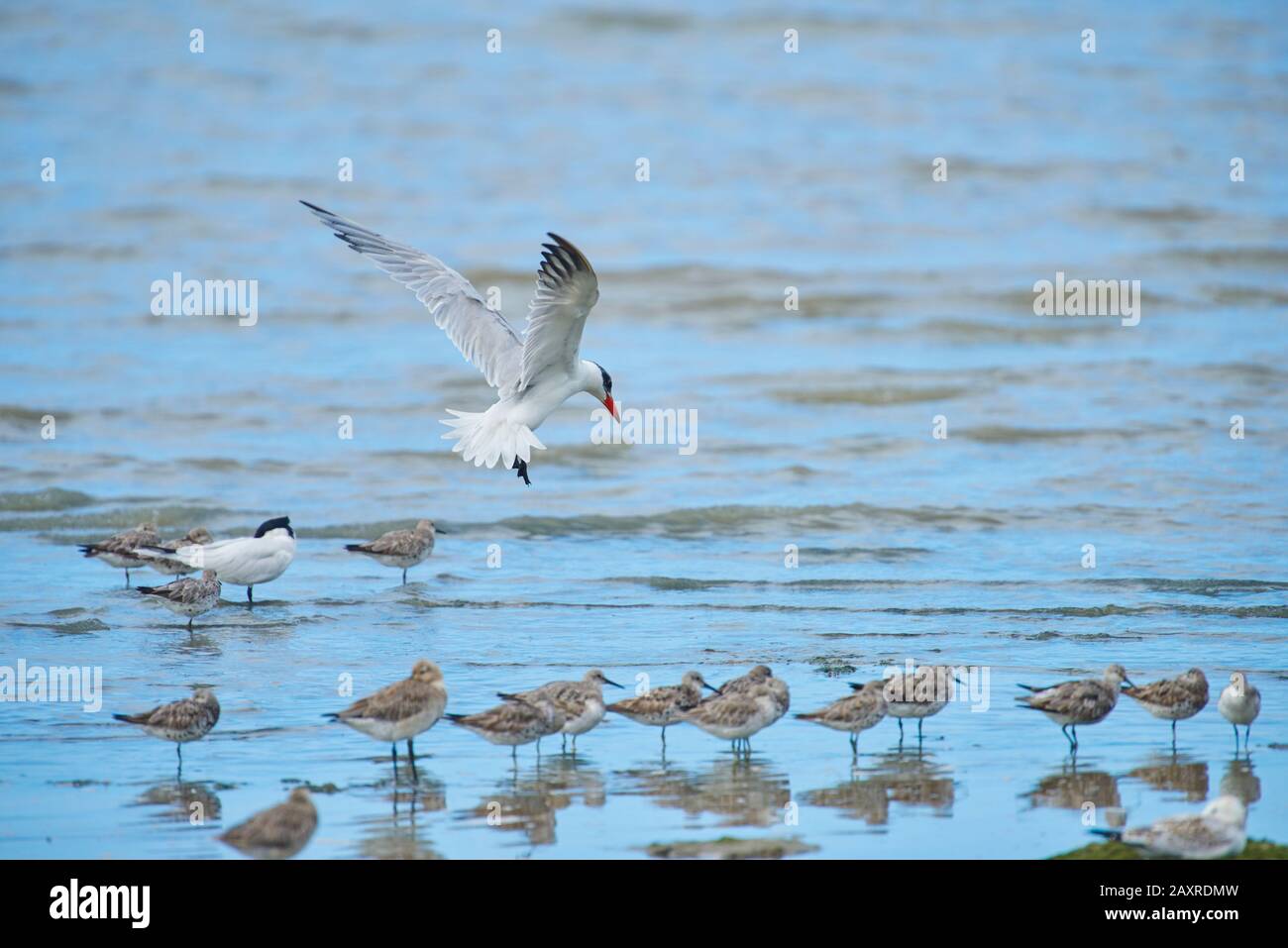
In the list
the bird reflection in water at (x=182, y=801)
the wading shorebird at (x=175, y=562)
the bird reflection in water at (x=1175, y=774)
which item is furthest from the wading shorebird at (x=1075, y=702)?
the wading shorebird at (x=175, y=562)

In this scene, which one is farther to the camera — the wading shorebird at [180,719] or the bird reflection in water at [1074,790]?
the wading shorebird at [180,719]

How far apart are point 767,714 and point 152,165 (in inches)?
1210

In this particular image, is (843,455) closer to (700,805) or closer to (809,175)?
(700,805)

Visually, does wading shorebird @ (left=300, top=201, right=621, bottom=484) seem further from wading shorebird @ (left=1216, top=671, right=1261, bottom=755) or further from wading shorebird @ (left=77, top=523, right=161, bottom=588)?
wading shorebird @ (left=1216, top=671, right=1261, bottom=755)

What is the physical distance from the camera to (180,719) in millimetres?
8125

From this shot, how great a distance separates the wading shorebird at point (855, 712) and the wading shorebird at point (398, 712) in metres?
1.87

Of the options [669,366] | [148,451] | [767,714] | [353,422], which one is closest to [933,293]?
[669,366]

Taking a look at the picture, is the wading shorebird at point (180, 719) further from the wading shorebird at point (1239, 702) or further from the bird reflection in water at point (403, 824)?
the wading shorebird at point (1239, 702)

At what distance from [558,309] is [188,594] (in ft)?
10.3

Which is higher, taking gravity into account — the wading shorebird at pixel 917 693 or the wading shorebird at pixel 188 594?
the wading shorebird at pixel 188 594

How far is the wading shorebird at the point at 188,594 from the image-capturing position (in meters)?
11.1

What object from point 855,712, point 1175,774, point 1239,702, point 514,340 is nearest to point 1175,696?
point 1239,702

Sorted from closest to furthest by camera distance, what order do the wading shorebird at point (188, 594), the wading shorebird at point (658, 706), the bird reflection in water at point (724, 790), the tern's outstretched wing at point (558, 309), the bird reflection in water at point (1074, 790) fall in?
the bird reflection in water at point (724, 790), the bird reflection in water at point (1074, 790), the wading shorebird at point (658, 706), the tern's outstretched wing at point (558, 309), the wading shorebird at point (188, 594)

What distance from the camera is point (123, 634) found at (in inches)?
433
